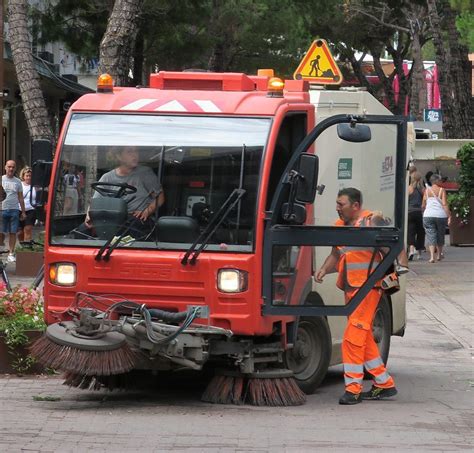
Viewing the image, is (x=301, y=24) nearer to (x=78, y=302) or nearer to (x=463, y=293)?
(x=463, y=293)

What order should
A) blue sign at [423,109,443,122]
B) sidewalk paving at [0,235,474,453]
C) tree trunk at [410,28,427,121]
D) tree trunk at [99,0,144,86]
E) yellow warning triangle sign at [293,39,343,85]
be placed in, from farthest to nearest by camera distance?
1. blue sign at [423,109,443,122]
2. tree trunk at [410,28,427,121]
3. tree trunk at [99,0,144,86]
4. yellow warning triangle sign at [293,39,343,85]
5. sidewalk paving at [0,235,474,453]

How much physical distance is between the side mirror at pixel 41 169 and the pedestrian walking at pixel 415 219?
14.5m

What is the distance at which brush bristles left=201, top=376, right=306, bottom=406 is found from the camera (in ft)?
32.2

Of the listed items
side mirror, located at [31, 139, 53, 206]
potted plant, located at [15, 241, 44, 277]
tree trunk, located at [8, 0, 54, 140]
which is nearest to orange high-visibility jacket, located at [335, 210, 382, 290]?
side mirror, located at [31, 139, 53, 206]

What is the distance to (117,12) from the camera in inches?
714

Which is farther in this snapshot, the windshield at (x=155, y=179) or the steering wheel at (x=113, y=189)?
the steering wheel at (x=113, y=189)

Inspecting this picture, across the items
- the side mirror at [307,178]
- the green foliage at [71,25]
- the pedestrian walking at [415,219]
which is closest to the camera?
the side mirror at [307,178]

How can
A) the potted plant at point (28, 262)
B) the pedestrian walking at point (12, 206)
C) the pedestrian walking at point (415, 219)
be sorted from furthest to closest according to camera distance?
the pedestrian walking at point (415, 219)
the pedestrian walking at point (12, 206)
the potted plant at point (28, 262)

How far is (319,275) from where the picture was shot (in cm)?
1020

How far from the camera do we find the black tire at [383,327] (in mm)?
11594

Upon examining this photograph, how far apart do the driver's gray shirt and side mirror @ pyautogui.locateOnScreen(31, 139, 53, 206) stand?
574 mm

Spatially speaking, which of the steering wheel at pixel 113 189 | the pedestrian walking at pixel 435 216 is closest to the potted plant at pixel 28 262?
the pedestrian walking at pixel 435 216

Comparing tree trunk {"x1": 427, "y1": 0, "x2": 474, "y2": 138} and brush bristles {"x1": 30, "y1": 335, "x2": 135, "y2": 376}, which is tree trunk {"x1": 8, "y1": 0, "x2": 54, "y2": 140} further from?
tree trunk {"x1": 427, "y1": 0, "x2": 474, "y2": 138}

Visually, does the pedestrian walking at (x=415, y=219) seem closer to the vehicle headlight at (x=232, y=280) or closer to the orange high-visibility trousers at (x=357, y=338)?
the orange high-visibility trousers at (x=357, y=338)
